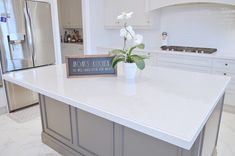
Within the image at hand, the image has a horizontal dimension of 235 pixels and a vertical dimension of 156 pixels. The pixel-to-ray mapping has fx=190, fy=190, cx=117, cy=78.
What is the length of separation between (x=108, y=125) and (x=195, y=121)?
0.73 m

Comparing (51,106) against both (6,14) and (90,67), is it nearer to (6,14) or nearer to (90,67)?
(90,67)

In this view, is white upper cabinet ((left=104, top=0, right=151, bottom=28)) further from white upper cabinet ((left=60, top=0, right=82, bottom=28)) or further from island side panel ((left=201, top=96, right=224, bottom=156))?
island side panel ((left=201, top=96, right=224, bottom=156))

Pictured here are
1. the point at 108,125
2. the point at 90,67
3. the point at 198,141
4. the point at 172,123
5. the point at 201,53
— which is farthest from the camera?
the point at 201,53

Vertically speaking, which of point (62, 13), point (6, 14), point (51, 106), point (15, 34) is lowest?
point (51, 106)

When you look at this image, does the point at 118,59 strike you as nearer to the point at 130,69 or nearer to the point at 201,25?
the point at 130,69

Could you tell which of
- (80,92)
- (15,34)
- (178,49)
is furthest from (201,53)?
Answer: (15,34)

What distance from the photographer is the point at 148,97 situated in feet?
4.14

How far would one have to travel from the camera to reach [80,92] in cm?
137

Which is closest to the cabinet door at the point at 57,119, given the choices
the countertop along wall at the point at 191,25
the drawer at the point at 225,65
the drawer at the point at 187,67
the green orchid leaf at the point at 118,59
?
the green orchid leaf at the point at 118,59

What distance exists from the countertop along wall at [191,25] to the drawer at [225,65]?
586 millimetres

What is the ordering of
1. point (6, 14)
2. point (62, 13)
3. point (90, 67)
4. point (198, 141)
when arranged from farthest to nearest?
point (62, 13) < point (6, 14) < point (90, 67) < point (198, 141)

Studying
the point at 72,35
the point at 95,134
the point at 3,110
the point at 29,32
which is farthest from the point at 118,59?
the point at 72,35

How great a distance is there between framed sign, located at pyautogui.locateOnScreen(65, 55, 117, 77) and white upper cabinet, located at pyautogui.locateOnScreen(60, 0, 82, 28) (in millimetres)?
3630

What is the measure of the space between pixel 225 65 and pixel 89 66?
Answer: 2.24m
